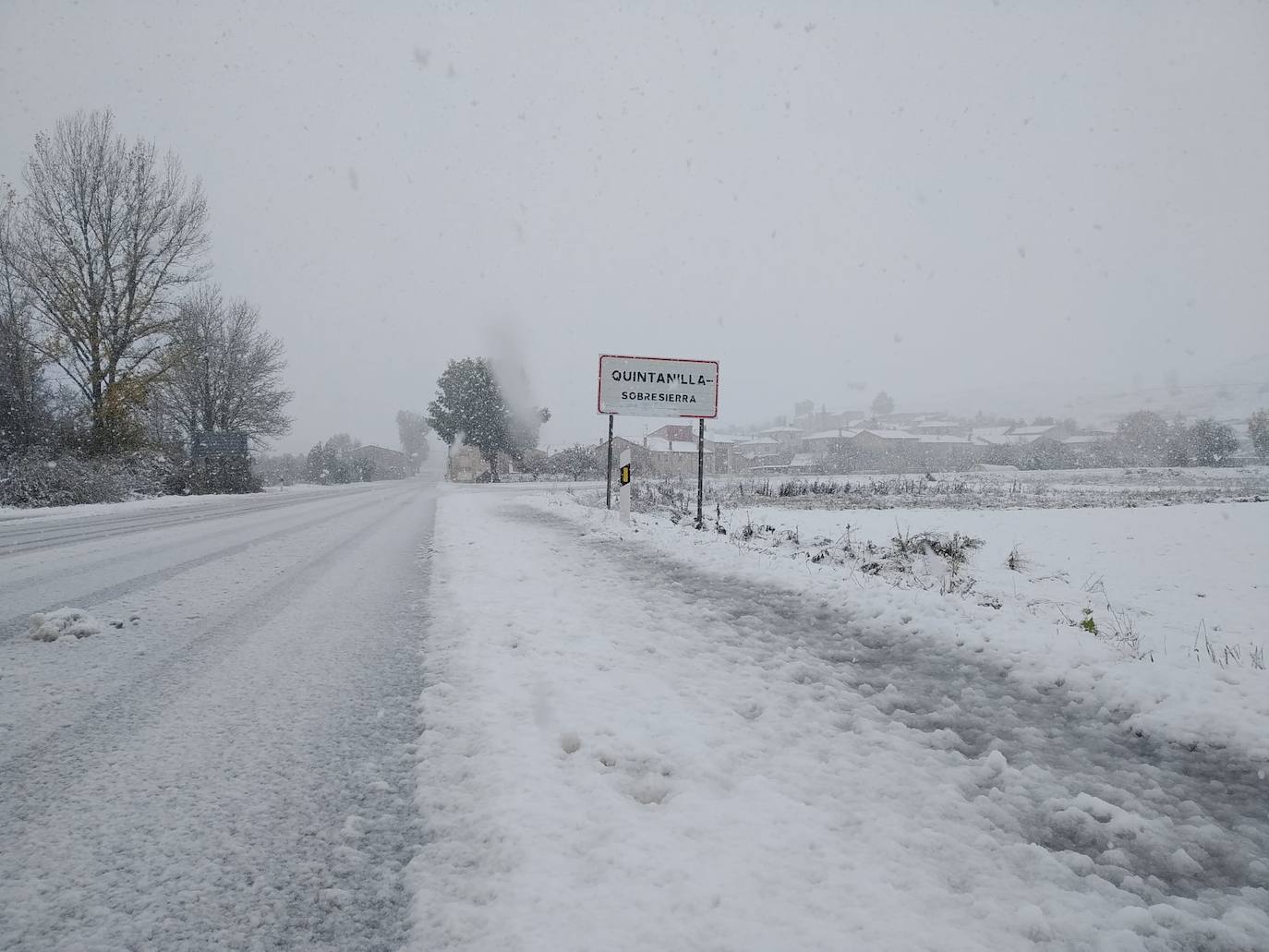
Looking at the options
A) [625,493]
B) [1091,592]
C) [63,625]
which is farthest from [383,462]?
[1091,592]

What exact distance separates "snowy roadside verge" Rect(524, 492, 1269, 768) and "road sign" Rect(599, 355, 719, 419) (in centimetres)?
227

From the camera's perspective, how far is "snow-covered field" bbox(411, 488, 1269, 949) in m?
Result: 1.54

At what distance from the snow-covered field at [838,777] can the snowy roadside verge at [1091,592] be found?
0.11ft

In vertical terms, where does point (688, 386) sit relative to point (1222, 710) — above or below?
above

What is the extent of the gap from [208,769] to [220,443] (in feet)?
106

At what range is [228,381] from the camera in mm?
31438

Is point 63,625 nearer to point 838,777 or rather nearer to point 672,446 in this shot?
point 838,777

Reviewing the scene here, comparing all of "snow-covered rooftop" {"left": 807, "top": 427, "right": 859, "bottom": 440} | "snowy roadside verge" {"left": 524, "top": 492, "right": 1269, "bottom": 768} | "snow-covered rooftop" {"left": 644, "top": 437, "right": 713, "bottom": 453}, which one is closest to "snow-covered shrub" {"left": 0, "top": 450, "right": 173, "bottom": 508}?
→ "snowy roadside verge" {"left": 524, "top": 492, "right": 1269, "bottom": 768}

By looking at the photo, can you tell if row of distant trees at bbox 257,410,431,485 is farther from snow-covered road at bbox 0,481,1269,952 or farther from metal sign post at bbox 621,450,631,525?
snow-covered road at bbox 0,481,1269,952

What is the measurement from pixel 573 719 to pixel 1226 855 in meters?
2.39

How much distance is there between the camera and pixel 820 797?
7.03 ft

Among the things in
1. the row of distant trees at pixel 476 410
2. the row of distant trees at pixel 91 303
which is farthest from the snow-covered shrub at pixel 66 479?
the row of distant trees at pixel 476 410

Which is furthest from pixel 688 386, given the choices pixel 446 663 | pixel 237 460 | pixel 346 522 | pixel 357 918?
pixel 237 460

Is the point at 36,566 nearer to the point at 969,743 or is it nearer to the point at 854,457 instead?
the point at 969,743
